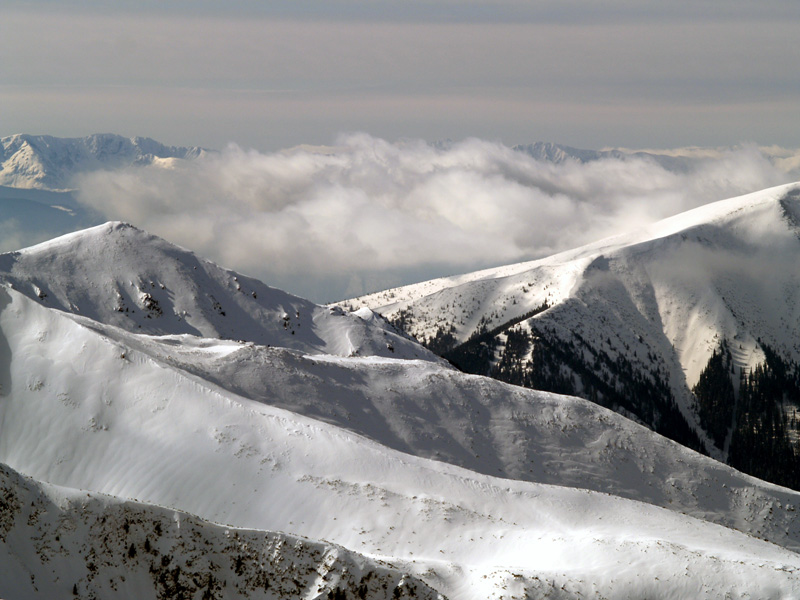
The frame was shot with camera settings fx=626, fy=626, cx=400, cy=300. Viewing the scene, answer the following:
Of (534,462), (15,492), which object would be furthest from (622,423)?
(15,492)

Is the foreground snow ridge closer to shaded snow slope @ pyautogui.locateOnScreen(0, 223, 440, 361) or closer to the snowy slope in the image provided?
the snowy slope

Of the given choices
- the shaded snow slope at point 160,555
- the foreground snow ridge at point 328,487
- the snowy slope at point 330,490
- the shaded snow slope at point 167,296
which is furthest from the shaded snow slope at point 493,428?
the shaded snow slope at point 167,296

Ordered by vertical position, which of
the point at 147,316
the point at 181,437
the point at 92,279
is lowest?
the point at 181,437

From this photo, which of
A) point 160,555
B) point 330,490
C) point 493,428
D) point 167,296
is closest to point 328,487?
point 330,490

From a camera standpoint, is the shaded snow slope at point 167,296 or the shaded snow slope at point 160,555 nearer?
the shaded snow slope at point 160,555

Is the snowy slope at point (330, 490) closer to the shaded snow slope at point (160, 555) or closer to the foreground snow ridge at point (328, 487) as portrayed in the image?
the foreground snow ridge at point (328, 487)

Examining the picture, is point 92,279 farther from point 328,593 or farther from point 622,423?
point 328,593

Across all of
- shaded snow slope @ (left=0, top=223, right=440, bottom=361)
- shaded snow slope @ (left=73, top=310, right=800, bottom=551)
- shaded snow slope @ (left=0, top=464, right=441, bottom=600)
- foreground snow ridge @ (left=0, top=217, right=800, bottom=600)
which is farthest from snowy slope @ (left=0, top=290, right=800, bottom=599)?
shaded snow slope @ (left=0, top=223, right=440, bottom=361)
